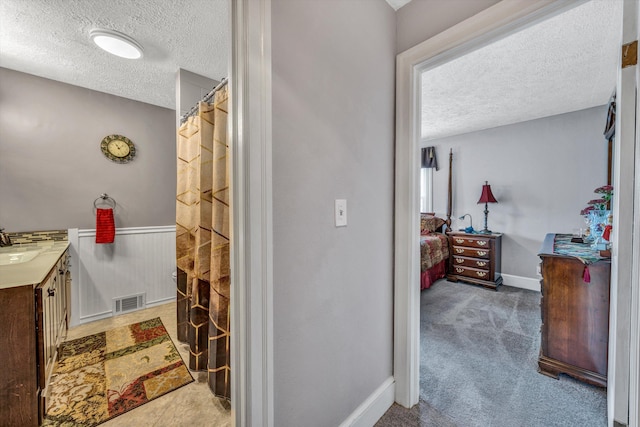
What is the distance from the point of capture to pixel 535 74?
2326 millimetres

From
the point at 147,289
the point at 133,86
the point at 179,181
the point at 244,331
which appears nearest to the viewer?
the point at 244,331

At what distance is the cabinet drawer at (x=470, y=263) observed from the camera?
11.8ft

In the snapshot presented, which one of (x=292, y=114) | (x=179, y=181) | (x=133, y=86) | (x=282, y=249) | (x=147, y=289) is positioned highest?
(x=133, y=86)

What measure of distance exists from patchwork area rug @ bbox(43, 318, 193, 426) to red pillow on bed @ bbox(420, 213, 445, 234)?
12.1 feet

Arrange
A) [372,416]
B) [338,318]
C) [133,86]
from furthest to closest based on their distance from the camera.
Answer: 1. [133,86]
2. [372,416]
3. [338,318]

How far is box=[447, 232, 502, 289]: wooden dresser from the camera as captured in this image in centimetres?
357

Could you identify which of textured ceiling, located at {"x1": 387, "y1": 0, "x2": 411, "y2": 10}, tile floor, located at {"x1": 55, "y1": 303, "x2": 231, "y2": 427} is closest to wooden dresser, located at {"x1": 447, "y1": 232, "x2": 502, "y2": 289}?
textured ceiling, located at {"x1": 387, "y1": 0, "x2": 411, "y2": 10}

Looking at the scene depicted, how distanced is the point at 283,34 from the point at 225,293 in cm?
129

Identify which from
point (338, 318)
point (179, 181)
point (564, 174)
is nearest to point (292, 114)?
point (338, 318)

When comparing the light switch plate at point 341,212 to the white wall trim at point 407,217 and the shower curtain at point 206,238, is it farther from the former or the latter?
the shower curtain at point 206,238

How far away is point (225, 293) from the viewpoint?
4.74 feet

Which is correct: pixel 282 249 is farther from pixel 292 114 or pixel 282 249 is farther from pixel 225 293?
pixel 225 293

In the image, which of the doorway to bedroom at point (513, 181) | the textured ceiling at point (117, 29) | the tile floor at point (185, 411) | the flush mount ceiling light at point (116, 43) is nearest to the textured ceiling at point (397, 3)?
the doorway to bedroom at point (513, 181)

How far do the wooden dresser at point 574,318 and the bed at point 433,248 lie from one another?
57.8 inches
